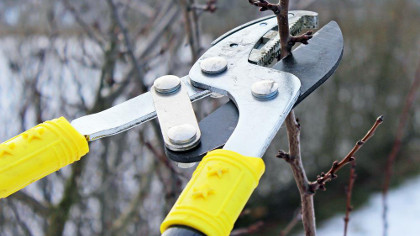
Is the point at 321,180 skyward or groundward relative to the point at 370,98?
skyward

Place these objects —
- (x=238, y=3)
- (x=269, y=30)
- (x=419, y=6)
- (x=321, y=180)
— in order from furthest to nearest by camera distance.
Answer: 1. (x=419, y=6)
2. (x=238, y=3)
3. (x=269, y=30)
4. (x=321, y=180)

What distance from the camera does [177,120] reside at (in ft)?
5.88

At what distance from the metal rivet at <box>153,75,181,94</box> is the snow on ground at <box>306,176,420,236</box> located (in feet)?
15.4

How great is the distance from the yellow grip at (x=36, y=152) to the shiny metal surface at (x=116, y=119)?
6cm

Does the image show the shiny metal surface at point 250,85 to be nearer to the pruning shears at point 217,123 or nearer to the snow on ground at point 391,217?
the pruning shears at point 217,123

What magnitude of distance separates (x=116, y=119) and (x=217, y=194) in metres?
0.63

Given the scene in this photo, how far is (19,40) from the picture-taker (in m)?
5.23

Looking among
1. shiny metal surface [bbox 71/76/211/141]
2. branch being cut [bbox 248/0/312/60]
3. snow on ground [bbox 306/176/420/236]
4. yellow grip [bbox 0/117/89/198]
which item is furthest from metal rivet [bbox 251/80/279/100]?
snow on ground [bbox 306/176/420/236]

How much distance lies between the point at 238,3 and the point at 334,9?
5.89ft

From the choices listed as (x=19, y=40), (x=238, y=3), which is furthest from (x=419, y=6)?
(x=19, y=40)

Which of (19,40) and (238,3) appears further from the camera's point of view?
(238,3)

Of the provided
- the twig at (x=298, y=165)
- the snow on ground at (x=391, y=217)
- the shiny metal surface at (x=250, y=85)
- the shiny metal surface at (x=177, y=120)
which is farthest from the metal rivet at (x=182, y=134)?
the snow on ground at (x=391, y=217)

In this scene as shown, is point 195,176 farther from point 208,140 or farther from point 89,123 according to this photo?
point 89,123

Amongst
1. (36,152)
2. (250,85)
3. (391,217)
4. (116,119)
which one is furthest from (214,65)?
(391,217)
